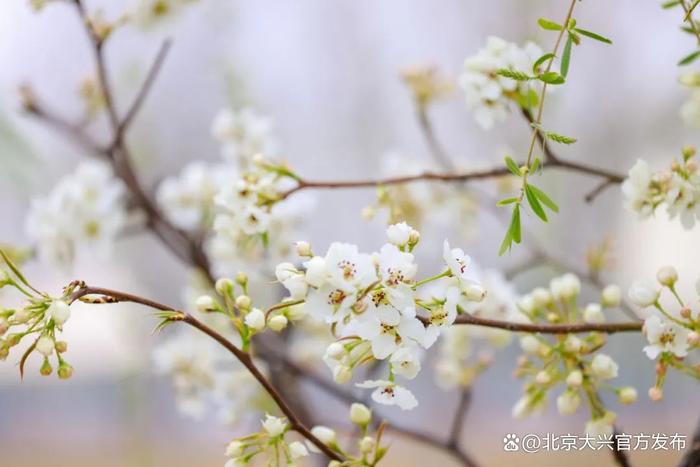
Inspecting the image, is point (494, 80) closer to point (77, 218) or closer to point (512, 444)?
point (512, 444)

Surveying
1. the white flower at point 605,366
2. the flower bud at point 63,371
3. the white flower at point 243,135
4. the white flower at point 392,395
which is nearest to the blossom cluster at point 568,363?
the white flower at point 605,366

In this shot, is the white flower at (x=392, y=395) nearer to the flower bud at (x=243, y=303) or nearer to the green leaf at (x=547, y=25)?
the flower bud at (x=243, y=303)

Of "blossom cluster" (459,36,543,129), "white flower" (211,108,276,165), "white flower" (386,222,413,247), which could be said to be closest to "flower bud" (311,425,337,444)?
"white flower" (386,222,413,247)

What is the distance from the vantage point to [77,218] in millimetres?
788

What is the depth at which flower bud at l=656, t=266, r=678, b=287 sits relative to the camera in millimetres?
A: 446

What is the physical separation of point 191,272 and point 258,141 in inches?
6.3

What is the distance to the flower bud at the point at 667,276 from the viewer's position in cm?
45

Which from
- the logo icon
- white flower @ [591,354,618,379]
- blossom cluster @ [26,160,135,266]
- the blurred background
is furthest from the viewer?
the blurred background

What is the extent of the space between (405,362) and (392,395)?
0.03m

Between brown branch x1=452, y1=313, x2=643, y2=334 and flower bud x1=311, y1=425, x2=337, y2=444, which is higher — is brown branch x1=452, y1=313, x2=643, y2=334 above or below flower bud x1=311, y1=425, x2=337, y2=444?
above

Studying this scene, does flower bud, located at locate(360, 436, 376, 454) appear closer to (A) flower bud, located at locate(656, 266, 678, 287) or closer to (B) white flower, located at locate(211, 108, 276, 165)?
(A) flower bud, located at locate(656, 266, 678, 287)

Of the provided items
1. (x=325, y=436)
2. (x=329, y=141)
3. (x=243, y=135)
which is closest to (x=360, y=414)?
(x=325, y=436)

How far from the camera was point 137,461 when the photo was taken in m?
1.27

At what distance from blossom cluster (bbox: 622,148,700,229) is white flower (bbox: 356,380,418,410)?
0.59 ft
